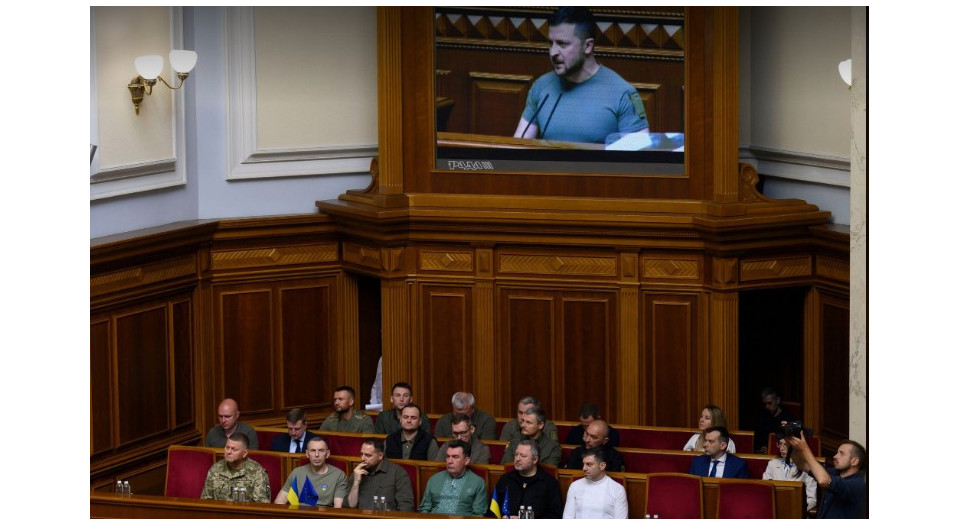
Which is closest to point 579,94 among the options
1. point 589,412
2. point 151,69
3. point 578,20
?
point 578,20

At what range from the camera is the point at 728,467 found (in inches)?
344

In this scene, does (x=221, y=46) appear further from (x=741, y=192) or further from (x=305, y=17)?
(x=741, y=192)

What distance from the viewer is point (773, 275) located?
36.7ft

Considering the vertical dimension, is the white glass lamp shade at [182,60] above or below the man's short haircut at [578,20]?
below

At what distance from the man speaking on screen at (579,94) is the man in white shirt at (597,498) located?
12.1 ft

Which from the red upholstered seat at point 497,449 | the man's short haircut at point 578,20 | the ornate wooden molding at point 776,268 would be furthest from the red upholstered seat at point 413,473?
the man's short haircut at point 578,20

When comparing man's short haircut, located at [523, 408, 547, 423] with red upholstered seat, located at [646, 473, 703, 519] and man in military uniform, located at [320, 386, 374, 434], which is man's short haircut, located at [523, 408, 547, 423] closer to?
red upholstered seat, located at [646, 473, 703, 519]

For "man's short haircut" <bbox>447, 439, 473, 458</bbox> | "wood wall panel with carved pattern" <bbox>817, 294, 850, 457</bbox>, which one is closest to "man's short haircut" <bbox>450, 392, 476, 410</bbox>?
"man's short haircut" <bbox>447, 439, 473, 458</bbox>

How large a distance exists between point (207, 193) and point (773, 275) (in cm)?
445

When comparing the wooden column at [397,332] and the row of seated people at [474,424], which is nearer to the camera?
the row of seated people at [474,424]

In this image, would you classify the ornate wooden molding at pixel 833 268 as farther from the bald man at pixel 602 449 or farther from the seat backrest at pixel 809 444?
the bald man at pixel 602 449

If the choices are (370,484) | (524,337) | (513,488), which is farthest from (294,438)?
(524,337)

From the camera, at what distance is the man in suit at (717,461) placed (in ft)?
28.6

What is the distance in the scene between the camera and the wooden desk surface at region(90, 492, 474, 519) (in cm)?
803
